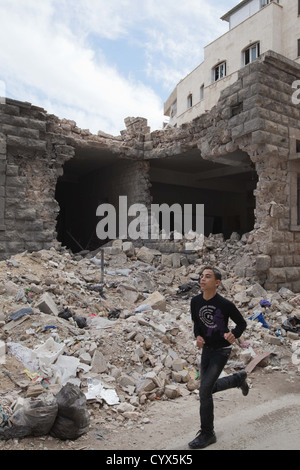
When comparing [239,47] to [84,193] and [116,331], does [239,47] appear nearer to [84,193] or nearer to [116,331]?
[84,193]

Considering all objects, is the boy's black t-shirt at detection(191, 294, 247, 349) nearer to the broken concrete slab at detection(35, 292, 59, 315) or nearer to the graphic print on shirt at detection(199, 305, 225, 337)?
the graphic print on shirt at detection(199, 305, 225, 337)

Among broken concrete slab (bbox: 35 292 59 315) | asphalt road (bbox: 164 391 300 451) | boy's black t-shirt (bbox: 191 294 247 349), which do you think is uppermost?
boy's black t-shirt (bbox: 191 294 247 349)

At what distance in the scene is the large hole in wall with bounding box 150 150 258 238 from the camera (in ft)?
43.4

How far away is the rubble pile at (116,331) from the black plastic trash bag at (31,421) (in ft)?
0.32

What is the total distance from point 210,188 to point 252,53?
10.8 metres

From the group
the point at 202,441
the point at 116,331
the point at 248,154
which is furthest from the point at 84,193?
the point at 202,441

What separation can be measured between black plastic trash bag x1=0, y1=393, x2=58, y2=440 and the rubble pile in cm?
10

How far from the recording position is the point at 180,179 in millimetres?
14375

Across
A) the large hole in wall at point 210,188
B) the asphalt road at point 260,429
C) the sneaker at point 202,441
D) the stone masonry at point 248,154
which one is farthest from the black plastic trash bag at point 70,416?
the large hole in wall at point 210,188

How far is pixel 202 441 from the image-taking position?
293 centimetres

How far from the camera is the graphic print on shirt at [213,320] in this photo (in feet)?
9.98

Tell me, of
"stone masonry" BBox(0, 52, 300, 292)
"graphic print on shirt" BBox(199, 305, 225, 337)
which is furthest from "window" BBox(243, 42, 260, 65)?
"graphic print on shirt" BBox(199, 305, 225, 337)
